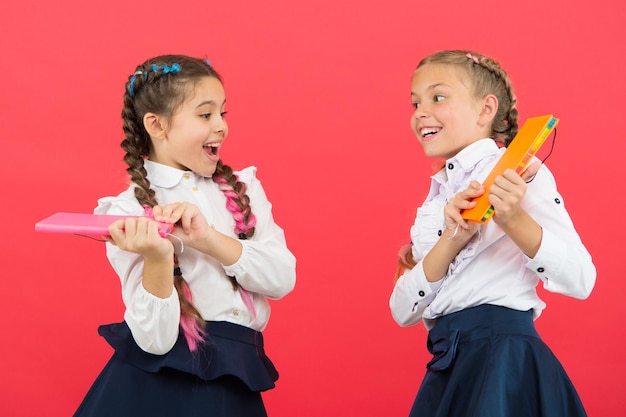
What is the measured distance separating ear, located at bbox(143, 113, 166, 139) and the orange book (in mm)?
860

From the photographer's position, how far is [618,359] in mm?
3838

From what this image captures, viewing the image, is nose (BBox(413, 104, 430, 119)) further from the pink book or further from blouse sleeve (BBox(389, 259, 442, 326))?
the pink book

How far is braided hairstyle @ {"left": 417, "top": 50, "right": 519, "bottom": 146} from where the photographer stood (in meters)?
2.43

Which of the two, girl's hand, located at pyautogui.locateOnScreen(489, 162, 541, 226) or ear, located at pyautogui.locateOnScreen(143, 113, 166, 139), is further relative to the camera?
ear, located at pyautogui.locateOnScreen(143, 113, 166, 139)

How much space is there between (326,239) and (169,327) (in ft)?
5.61

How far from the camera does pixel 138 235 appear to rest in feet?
6.78

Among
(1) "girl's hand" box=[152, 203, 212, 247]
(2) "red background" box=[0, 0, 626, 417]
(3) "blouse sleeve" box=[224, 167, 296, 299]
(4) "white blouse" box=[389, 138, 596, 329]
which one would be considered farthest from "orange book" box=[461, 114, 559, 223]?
(2) "red background" box=[0, 0, 626, 417]

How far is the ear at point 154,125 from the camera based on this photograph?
2.43 metres

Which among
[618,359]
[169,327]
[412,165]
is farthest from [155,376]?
[618,359]

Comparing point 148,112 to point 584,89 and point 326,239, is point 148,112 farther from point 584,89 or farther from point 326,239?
point 584,89

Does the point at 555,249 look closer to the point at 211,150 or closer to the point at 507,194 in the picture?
the point at 507,194

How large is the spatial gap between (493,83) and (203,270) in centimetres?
94

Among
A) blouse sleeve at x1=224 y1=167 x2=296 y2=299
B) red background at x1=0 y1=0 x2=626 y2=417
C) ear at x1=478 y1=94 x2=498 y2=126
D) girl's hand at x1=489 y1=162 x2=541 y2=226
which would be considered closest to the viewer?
girl's hand at x1=489 y1=162 x2=541 y2=226

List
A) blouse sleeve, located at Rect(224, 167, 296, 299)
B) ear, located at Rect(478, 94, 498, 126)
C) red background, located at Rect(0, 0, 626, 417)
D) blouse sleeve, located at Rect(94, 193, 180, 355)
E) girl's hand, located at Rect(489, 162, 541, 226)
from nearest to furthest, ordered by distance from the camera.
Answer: girl's hand, located at Rect(489, 162, 541, 226) → blouse sleeve, located at Rect(94, 193, 180, 355) → blouse sleeve, located at Rect(224, 167, 296, 299) → ear, located at Rect(478, 94, 498, 126) → red background, located at Rect(0, 0, 626, 417)
